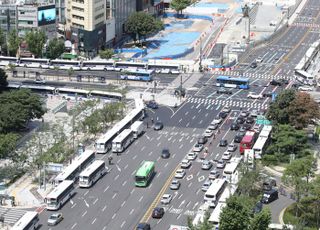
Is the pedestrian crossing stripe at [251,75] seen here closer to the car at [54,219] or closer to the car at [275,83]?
the car at [275,83]

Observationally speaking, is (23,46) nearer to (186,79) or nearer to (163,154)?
(186,79)

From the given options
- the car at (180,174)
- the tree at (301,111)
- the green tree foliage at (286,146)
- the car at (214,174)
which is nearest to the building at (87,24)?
the tree at (301,111)

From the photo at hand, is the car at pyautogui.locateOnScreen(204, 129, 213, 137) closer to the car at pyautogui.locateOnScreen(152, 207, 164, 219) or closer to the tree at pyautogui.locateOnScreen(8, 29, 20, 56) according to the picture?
the car at pyautogui.locateOnScreen(152, 207, 164, 219)

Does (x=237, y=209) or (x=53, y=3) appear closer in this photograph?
(x=237, y=209)

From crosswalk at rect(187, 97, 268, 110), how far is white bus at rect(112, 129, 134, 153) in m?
20.4

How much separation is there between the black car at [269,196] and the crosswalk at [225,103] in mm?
35541

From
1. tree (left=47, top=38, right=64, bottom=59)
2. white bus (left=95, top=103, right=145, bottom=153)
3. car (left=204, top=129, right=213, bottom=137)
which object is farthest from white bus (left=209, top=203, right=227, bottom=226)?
tree (left=47, top=38, right=64, bottom=59)

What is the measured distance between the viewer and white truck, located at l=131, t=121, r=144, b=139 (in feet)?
353

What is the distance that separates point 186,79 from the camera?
14050cm

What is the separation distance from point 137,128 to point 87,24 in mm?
53224

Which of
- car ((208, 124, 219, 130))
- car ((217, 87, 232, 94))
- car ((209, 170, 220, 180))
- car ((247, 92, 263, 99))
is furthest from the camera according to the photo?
car ((217, 87, 232, 94))

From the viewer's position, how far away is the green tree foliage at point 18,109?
10512 centimetres

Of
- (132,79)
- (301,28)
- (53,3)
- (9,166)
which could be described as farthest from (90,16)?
(9,166)

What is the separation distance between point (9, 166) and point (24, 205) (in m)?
9.69
